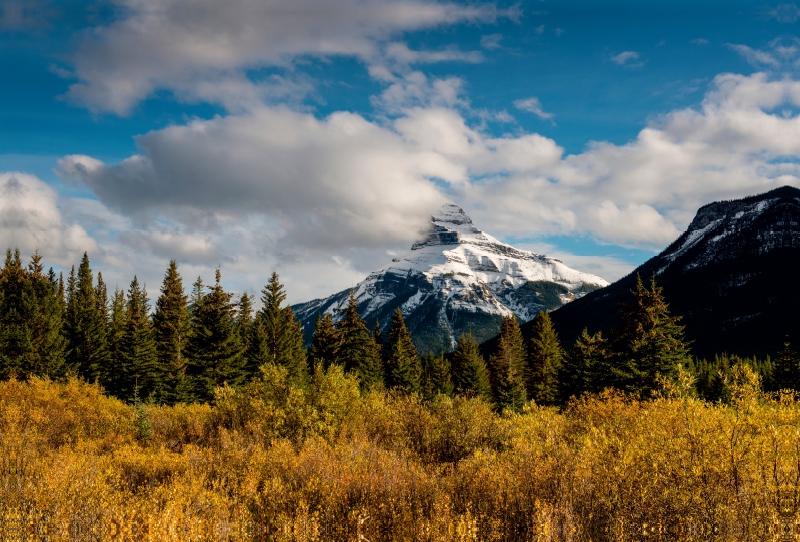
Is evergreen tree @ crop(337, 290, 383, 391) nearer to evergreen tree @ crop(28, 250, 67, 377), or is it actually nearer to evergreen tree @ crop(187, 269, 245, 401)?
evergreen tree @ crop(187, 269, 245, 401)

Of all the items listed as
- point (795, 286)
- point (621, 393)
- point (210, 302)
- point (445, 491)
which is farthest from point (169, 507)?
point (795, 286)

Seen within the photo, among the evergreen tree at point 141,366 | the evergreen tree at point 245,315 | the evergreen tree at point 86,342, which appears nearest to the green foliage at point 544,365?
the evergreen tree at point 245,315

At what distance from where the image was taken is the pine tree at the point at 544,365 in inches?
2406

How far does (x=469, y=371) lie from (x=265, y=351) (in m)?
32.4

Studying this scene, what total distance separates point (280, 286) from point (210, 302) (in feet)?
32.6

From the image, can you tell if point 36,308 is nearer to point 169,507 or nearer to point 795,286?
point 169,507

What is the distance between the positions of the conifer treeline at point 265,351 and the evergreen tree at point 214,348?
120 millimetres

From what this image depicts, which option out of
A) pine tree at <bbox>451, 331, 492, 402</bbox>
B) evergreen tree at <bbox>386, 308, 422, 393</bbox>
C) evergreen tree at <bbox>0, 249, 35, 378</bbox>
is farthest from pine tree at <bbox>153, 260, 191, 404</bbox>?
pine tree at <bbox>451, 331, 492, 402</bbox>

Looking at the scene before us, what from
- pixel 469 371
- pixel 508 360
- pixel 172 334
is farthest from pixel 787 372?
pixel 172 334

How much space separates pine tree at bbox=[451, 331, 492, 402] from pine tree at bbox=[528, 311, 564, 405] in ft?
23.5

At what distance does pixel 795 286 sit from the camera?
197250 millimetres

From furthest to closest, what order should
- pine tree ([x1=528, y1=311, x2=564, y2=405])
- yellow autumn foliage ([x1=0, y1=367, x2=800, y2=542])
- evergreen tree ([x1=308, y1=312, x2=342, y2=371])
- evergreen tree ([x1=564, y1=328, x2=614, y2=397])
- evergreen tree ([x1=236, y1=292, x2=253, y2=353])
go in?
pine tree ([x1=528, y1=311, x2=564, y2=405]) < evergreen tree ([x1=236, y1=292, x2=253, y2=353]) < evergreen tree ([x1=308, y1=312, x2=342, y2=371]) < evergreen tree ([x1=564, y1=328, x2=614, y2=397]) < yellow autumn foliage ([x1=0, y1=367, x2=800, y2=542])

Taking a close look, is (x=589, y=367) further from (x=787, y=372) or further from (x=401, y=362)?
(x=787, y=372)

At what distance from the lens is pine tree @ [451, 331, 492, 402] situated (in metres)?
67.0
